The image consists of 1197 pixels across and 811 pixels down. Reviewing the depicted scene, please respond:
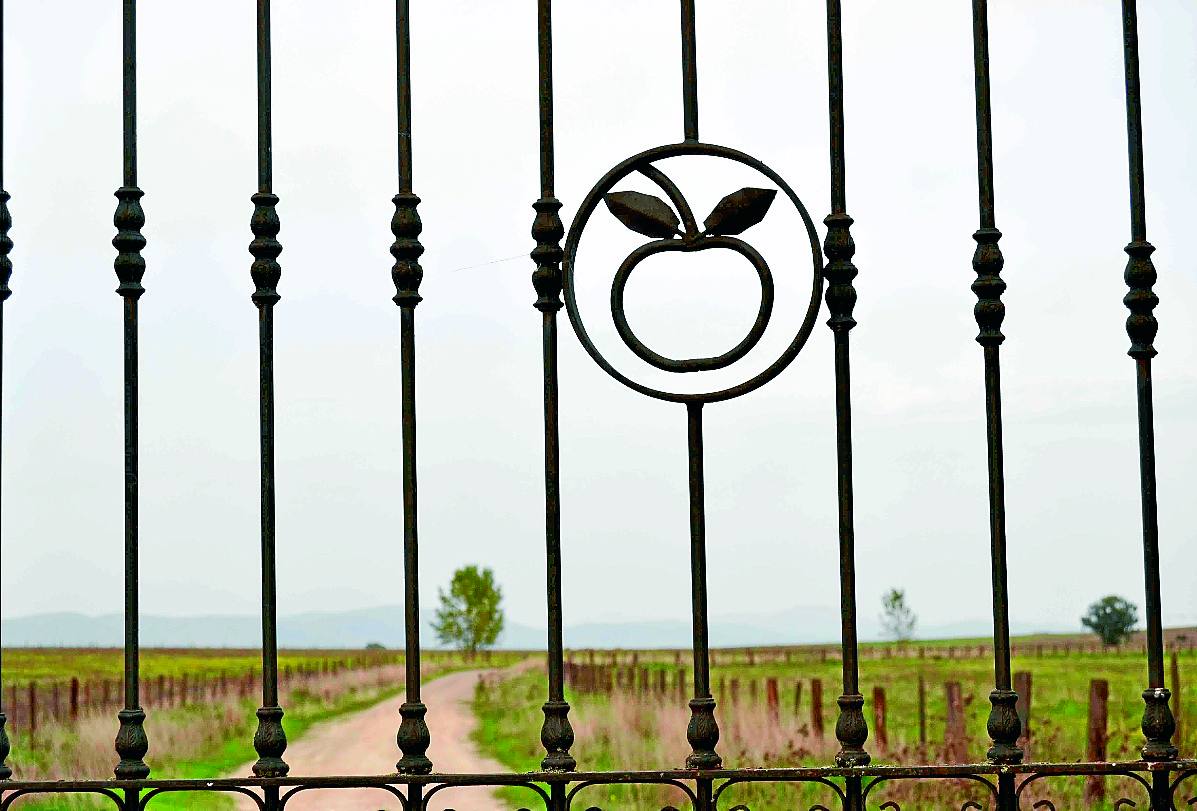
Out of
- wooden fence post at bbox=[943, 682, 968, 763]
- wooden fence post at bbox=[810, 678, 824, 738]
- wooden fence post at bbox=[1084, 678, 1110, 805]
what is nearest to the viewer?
wooden fence post at bbox=[1084, 678, 1110, 805]

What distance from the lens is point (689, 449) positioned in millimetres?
3068

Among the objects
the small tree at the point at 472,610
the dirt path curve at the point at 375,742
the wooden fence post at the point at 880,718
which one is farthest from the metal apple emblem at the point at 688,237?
the small tree at the point at 472,610

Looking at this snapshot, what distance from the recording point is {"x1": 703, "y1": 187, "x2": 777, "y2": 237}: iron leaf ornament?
3.07 metres

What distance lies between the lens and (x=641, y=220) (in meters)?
3.09

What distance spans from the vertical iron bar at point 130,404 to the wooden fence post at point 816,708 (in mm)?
12358

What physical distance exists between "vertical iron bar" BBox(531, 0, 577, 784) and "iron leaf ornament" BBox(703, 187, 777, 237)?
357 millimetres

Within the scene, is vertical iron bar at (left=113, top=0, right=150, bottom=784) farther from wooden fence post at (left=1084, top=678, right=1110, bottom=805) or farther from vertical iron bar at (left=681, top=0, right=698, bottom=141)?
wooden fence post at (left=1084, top=678, right=1110, bottom=805)

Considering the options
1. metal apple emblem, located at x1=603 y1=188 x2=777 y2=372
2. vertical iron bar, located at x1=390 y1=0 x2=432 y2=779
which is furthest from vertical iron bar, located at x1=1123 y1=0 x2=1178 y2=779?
vertical iron bar, located at x1=390 y1=0 x2=432 y2=779

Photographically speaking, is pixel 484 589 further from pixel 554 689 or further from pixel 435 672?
pixel 554 689

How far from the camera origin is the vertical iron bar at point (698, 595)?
3.03m

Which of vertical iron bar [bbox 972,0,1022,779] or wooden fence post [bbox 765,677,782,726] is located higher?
vertical iron bar [bbox 972,0,1022,779]

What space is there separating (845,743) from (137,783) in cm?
158

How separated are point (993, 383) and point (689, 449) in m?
0.71

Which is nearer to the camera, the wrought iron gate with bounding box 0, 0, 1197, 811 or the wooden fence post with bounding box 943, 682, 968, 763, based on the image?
the wrought iron gate with bounding box 0, 0, 1197, 811
